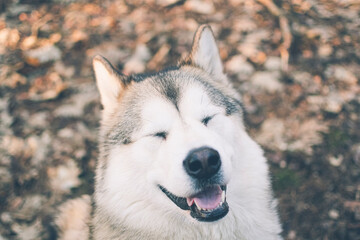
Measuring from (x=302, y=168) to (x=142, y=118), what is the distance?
2.35 meters

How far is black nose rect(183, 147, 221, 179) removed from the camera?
78.3 inches

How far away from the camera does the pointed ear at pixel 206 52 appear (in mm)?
2823

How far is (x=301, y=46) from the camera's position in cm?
449

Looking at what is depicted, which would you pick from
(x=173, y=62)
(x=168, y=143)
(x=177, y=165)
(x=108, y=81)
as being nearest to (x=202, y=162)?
(x=177, y=165)

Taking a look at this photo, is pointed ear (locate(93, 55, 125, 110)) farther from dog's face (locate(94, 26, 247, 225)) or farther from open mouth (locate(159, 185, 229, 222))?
open mouth (locate(159, 185, 229, 222))

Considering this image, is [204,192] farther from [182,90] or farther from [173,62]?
[173,62]

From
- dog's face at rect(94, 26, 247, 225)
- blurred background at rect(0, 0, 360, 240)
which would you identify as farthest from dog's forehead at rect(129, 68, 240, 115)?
blurred background at rect(0, 0, 360, 240)

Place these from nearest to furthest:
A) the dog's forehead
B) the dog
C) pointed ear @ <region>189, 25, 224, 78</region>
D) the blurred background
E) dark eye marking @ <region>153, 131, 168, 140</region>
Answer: the dog < dark eye marking @ <region>153, 131, 168, 140</region> < the dog's forehead < pointed ear @ <region>189, 25, 224, 78</region> < the blurred background

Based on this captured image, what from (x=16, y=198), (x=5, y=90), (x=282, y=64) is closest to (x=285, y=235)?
(x=282, y=64)

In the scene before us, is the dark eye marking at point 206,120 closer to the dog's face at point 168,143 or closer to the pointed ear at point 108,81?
the dog's face at point 168,143

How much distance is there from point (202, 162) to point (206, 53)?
1394 mm

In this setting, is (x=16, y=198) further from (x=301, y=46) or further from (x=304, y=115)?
(x=301, y=46)

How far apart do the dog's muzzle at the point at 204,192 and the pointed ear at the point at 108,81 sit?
1064mm

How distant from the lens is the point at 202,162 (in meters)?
2.00
